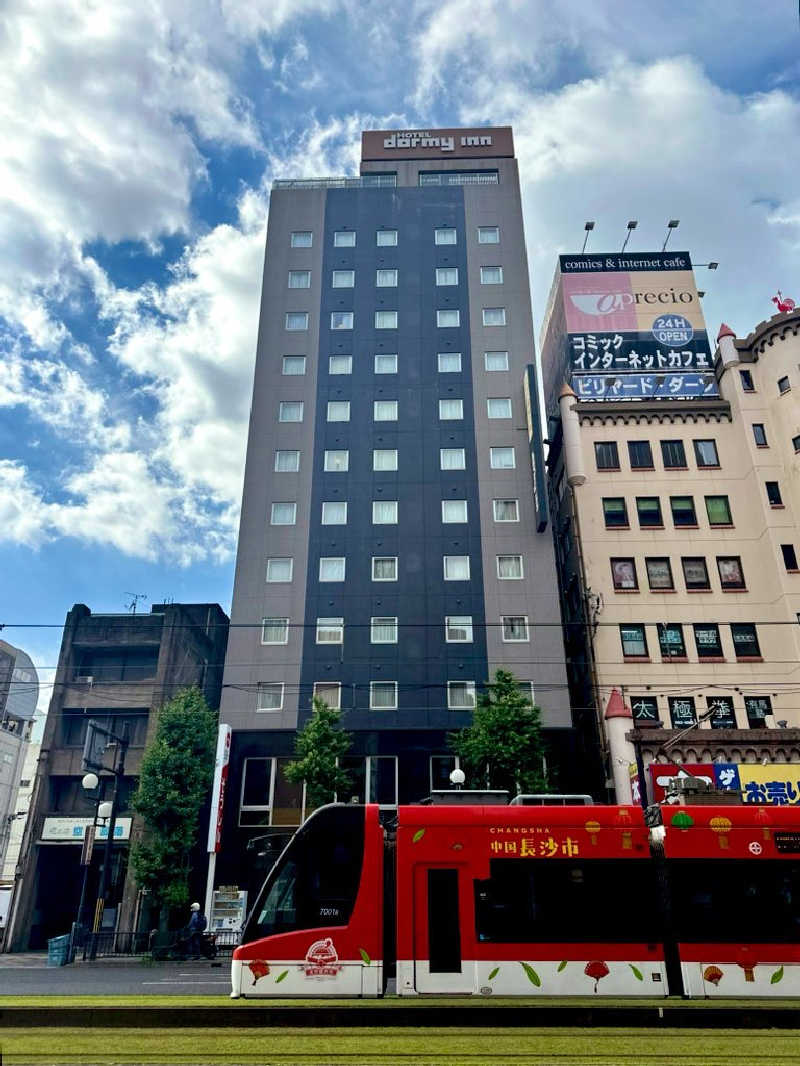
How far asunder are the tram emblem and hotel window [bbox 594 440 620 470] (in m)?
32.8

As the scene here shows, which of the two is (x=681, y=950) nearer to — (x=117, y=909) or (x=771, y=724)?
(x=771, y=724)

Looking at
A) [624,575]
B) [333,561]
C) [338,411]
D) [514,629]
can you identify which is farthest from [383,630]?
[338,411]

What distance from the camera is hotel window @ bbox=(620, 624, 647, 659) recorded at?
3647 cm

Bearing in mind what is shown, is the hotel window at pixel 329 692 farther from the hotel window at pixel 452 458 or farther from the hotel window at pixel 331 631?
the hotel window at pixel 452 458

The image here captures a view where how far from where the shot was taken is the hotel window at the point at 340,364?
45500 millimetres

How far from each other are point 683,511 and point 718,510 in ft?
6.21

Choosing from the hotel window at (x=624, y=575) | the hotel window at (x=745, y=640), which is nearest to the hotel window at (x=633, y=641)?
the hotel window at (x=624, y=575)

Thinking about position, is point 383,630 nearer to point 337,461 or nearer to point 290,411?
point 337,461

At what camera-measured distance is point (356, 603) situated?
38.6m

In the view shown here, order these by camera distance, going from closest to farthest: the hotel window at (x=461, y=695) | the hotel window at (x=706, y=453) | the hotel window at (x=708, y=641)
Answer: the hotel window at (x=461, y=695)
the hotel window at (x=708, y=641)
the hotel window at (x=706, y=453)

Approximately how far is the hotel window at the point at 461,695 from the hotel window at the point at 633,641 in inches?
→ 321

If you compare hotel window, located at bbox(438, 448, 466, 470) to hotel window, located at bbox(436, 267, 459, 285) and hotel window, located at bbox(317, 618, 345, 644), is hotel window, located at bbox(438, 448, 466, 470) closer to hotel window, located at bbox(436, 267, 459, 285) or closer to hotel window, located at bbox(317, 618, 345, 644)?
hotel window, located at bbox(317, 618, 345, 644)

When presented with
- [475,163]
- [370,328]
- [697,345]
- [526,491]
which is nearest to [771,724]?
[526,491]

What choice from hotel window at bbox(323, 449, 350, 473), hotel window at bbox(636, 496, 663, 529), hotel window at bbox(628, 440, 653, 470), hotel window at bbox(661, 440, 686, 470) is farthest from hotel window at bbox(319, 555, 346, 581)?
hotel window at bbox(661, 440, 686, 470)
